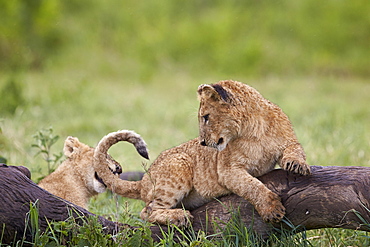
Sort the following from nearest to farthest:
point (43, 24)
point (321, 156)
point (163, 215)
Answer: point (163, 215)
point (321, 156)
point (43, 24)

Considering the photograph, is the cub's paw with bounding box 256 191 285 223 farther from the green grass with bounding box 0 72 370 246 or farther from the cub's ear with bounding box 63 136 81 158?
the cub's ear with bounding box 63 136 81 158

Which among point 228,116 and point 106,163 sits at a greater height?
point 228,116

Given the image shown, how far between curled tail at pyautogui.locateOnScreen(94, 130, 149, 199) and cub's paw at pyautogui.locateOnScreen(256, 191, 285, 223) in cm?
115

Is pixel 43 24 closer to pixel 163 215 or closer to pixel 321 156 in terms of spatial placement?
pixel 321 156

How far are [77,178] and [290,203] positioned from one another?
232cm

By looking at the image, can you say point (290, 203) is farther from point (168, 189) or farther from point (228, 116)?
point (168, 189)

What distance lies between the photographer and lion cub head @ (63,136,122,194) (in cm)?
539

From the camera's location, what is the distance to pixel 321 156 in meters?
7.92

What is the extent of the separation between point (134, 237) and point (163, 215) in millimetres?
554

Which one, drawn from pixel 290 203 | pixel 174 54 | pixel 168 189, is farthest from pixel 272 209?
pixel 174 54

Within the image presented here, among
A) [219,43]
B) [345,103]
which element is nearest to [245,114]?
[345,103]

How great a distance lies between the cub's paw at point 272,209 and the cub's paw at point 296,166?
22cm

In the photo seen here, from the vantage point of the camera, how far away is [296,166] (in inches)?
155

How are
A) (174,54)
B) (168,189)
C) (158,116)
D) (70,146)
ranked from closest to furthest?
(168,189) → (70,146) → (158,116) → (174,54)
